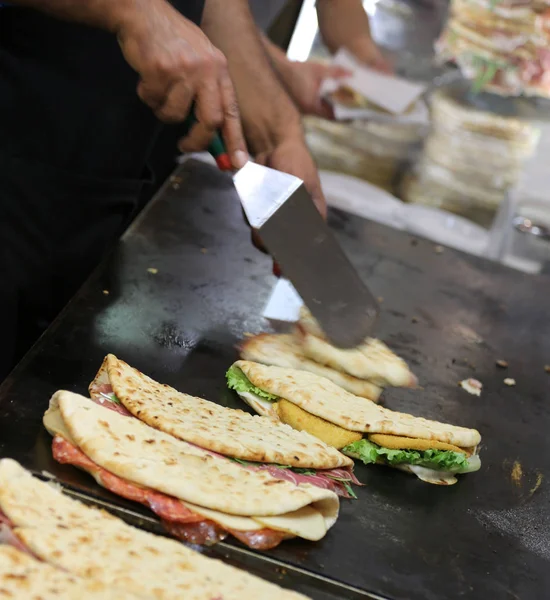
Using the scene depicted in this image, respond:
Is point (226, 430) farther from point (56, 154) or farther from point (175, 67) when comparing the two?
point (56, 154)

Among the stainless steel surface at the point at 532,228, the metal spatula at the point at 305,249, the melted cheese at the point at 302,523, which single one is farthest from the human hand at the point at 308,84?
the melted cheese at the point at 302,523

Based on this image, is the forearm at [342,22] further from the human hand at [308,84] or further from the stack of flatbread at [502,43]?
the stack of flatbread at [502,43]

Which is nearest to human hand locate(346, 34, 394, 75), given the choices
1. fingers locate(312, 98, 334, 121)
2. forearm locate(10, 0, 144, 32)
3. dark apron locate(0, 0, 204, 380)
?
fingers locate(312, 98, 334, 121)

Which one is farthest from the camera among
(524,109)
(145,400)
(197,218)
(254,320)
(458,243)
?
(524,109)

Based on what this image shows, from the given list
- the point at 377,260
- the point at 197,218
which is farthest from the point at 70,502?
the point at 377,260

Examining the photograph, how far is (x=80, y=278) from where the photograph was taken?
3.09 meters

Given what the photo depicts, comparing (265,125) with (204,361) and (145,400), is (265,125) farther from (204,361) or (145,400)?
(145,400)

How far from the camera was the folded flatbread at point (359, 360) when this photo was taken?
2.65 meters

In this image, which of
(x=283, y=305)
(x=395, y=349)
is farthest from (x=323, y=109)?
(x=395, y=349)

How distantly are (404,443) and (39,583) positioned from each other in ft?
3.59

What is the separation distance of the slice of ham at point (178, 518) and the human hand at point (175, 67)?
1.01 m

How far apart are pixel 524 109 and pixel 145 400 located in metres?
3.75

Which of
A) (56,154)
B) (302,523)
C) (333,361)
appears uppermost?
(56,154)

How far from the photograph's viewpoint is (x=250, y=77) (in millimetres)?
3119
